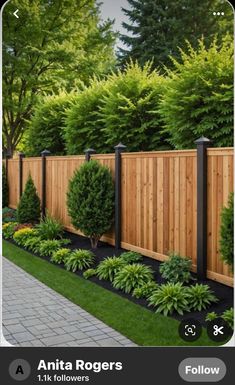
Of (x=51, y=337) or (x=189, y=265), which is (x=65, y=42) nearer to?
(x=189, y=265)

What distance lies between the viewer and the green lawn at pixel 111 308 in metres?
3.23

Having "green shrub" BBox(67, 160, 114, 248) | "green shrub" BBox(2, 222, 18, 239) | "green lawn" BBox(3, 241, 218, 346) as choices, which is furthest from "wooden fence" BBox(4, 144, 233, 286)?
"green shrub" BBox(2, 222, 18, 239)

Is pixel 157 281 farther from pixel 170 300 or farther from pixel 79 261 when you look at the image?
pixel 79 261

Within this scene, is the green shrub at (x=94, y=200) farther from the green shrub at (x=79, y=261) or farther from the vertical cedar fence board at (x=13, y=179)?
the vertical cedar fence board at (x=13, y=179)

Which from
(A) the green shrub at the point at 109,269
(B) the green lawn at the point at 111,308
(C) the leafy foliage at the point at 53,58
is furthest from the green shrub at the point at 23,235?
(A) the green shrub at the point at 109,269

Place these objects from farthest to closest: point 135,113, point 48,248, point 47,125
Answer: point 47,125, point 135,113, point 48,248

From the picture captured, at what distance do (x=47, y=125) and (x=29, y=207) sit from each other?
3074 mm

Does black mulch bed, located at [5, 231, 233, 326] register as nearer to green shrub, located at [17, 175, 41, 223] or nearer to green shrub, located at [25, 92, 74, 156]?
green shrub, located at [17, 175, 41, 223]

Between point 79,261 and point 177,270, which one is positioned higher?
point 177,270

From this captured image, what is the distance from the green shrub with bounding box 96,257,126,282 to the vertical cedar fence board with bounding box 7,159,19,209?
5.70 meters

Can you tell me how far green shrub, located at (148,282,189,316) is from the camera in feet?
15.0

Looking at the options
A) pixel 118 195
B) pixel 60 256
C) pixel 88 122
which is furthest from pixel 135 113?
pixel 60 256

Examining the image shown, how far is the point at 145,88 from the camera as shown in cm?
947

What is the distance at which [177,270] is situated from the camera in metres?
5.70
